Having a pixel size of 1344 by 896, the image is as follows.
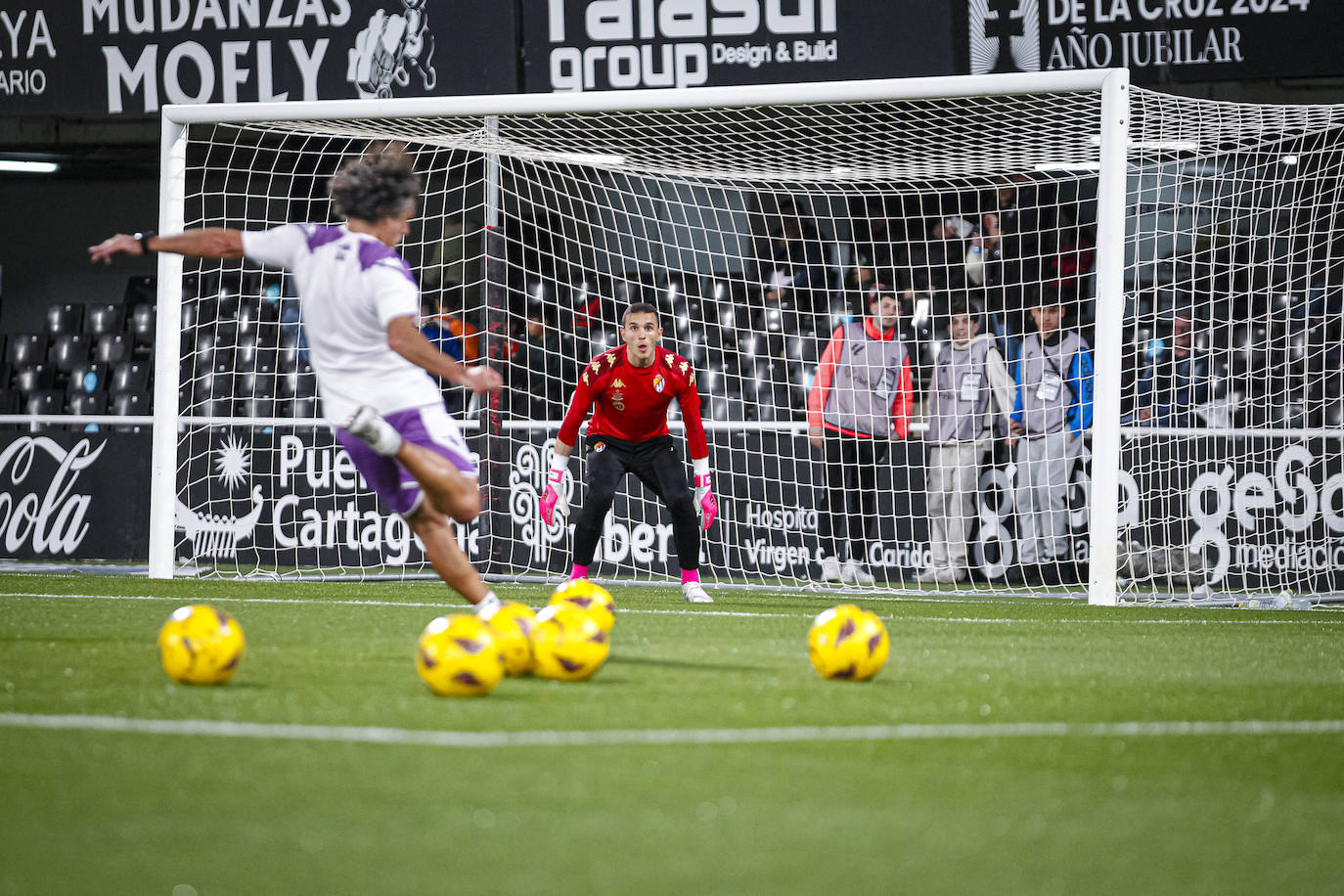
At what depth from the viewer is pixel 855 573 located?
37.9 ft

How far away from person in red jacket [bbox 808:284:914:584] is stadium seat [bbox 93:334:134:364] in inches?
313

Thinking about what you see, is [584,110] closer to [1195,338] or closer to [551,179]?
[551,179]

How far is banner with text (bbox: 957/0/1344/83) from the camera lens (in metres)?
11.9

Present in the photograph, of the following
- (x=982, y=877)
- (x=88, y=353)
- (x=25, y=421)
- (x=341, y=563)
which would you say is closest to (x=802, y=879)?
(x=982, y=877)

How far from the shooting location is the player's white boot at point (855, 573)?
11547 mm

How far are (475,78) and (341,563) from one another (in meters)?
3.99

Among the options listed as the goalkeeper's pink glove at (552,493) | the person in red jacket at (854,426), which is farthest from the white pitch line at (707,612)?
the person in red jacket at (854,426)

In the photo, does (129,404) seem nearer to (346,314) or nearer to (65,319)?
(65,319)

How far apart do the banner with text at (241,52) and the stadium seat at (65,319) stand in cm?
398

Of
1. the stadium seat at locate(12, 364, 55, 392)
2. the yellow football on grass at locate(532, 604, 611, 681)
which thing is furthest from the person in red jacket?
the stadium seat at locate(12, 364, 55, 392)

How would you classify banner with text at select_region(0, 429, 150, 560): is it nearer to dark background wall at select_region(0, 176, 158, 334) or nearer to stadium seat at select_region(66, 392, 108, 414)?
stadium seat at select_region(66, 392, 108, 414)

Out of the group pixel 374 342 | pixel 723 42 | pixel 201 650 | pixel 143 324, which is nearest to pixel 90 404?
pixel 143 324

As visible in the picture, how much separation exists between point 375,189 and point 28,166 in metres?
13.5

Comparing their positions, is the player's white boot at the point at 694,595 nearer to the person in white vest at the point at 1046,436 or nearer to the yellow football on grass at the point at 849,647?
the person in white vest at the point at 1046,436
